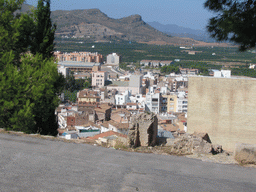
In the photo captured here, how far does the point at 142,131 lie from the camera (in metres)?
4.35

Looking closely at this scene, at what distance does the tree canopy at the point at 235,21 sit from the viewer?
3320 mm

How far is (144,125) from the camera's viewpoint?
4.50m

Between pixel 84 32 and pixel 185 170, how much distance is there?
461 ft

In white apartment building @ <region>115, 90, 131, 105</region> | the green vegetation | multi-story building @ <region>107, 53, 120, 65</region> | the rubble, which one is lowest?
white apartment building @ <region>115, 90, 131, 105</region>

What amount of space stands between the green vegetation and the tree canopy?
2450mm

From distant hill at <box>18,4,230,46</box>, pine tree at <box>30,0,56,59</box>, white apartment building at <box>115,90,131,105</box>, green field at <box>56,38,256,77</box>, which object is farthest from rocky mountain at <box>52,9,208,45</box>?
pine tree at <box>30,0,56,59</box>

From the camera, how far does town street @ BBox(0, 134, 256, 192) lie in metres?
2.29

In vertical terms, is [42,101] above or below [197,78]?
below

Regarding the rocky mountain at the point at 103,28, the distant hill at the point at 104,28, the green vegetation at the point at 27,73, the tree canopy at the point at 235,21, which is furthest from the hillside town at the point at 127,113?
the rocky mountain at the point at 103,28

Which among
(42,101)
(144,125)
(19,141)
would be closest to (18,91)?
(42,101)

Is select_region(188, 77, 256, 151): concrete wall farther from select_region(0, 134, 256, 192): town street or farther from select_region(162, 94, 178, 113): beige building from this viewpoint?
select_region(162, 94, 178, 113): beige building

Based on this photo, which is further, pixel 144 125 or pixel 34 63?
pixel 34 63

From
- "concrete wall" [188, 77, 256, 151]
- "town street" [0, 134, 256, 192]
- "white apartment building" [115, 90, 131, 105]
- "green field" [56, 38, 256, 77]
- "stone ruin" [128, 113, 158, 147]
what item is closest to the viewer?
"town street" [0, 134, 256, 192]

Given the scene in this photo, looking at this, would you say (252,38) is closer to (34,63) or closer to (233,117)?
(233,117)
